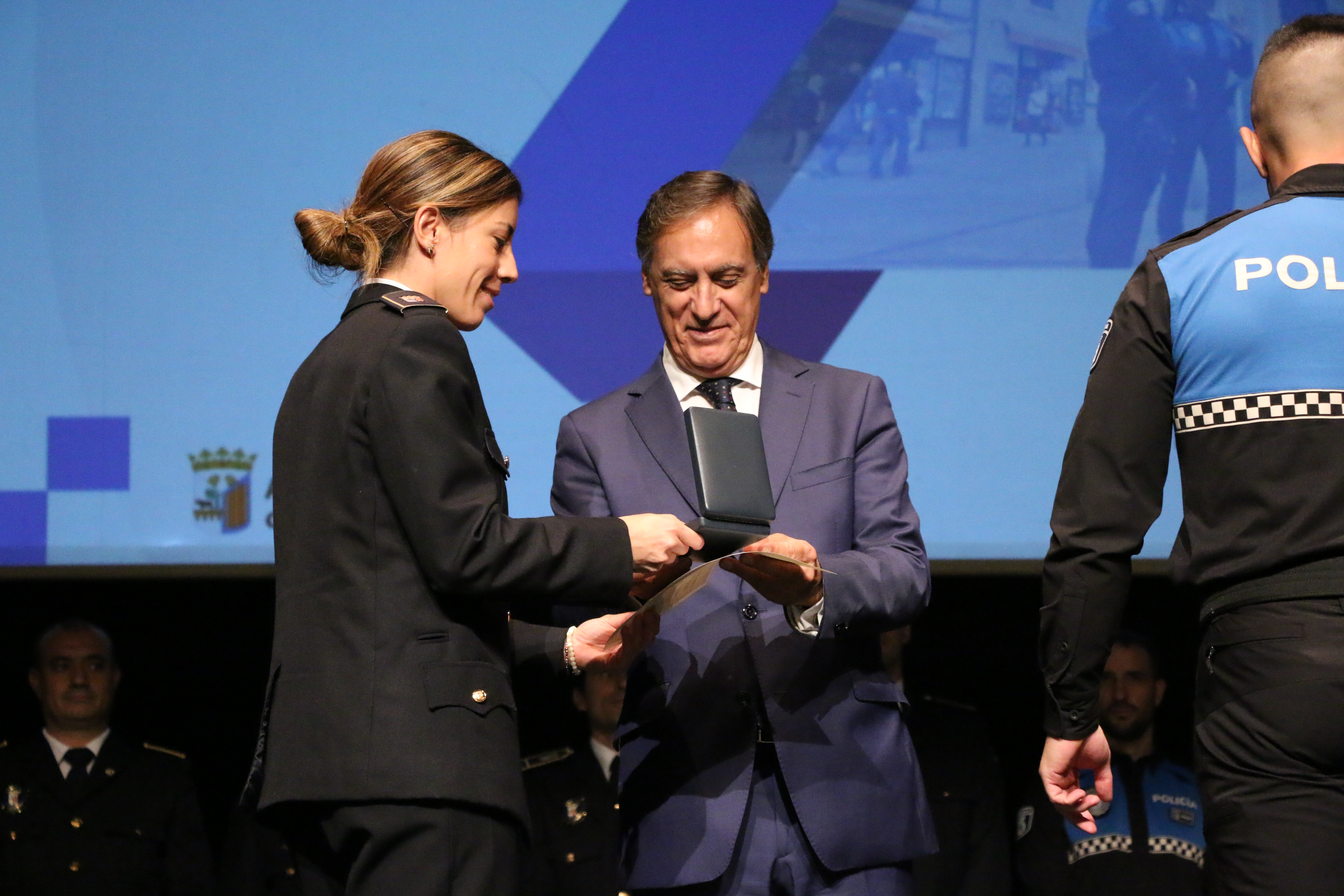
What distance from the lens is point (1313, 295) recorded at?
1.78 m

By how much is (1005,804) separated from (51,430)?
3384 mm

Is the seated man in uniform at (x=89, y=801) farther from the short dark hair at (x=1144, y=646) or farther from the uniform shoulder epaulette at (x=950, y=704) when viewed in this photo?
the short dark hair at (x=1144, y=646)

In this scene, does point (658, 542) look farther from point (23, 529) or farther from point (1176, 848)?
point (1176, 848)

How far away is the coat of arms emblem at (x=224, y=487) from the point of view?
139 inches

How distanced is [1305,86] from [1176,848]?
2818 millimetres

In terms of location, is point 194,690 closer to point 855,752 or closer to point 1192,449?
point 855,752

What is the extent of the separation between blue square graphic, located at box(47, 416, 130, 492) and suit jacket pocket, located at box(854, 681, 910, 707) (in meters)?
2.22

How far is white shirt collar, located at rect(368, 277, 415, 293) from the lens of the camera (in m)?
1.96

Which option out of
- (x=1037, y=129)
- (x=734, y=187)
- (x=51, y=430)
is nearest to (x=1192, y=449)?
(x=734, y=187)

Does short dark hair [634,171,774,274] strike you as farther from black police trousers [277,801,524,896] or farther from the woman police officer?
black police trousers [277,801,524,896]

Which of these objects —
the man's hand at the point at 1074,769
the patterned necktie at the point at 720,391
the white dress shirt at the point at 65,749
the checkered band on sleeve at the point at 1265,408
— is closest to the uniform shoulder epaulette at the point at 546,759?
the white dress shirt at the point at 65,749

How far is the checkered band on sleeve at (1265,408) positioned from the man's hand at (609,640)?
869mm

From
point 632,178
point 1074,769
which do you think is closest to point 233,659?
point 632,178

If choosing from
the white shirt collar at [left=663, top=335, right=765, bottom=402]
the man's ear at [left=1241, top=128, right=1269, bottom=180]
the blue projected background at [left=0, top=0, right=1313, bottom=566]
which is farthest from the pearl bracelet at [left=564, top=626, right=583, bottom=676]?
the blue projected background at [left=0, top=0, right=1313, bottom=566]
